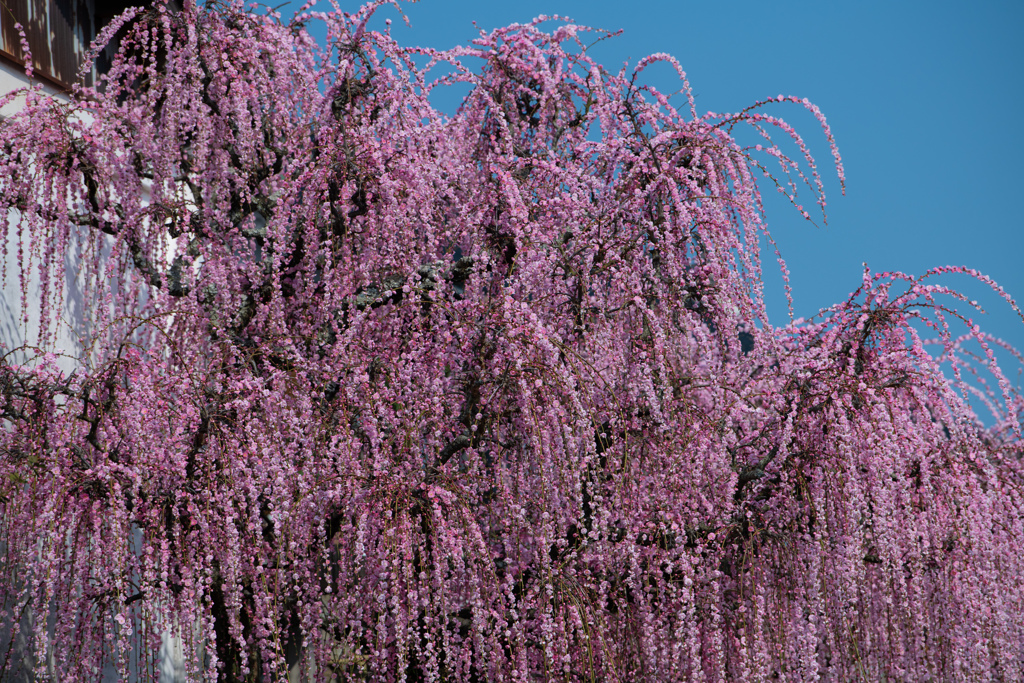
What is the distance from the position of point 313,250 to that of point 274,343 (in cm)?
57

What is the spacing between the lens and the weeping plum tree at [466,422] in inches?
146

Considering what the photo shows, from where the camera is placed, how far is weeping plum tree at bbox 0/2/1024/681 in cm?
372

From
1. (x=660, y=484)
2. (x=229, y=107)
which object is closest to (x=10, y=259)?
(x=229, y=107)

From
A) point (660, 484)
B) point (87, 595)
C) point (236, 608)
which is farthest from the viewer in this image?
point (660, 484)

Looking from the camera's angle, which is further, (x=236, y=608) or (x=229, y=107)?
(x=229, y=107)

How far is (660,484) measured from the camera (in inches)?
172

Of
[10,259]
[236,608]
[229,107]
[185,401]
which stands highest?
[229,107]

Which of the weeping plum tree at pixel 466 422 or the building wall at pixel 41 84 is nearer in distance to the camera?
the weeping plum tree at pixel 466 422

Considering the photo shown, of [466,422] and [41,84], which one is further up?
[41,84]

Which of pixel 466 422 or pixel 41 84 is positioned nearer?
pixel 466 422

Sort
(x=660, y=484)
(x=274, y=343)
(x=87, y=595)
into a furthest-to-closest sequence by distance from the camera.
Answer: (x=274, y=343) → (x=660, y=484) → (x=87, y=595)

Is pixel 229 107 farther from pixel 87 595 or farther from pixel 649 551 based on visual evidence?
pixel 649 551

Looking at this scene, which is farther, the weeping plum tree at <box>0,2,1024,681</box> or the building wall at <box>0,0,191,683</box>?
the building wall at <box>0,0,191,683</box>

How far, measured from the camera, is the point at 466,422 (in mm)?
3898
